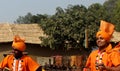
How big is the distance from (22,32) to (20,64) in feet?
107

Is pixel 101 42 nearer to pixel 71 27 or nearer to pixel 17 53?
pixel 17 53

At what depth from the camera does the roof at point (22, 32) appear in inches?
1582

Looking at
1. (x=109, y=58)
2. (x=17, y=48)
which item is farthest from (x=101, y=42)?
(x=17, y=48)

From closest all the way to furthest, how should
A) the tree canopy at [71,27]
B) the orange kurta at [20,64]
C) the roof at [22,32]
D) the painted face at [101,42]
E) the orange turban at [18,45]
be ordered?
the painted face at [101,42], the orange turban at [18,45], the orange kurta at [20,64], the tree canopy at [71,27], the roof at [22,32]

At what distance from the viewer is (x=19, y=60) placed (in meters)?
10.0

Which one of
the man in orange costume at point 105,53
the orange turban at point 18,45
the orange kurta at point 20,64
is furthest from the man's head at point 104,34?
the orange kurta at point 20,64

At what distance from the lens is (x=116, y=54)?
321 inches

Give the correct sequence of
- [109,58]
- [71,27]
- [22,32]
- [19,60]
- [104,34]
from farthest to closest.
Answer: [22,32] < [71,27] < [19,60] < [104,34] < [109,58]

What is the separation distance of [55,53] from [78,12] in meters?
4.38

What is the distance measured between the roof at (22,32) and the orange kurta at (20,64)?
95.6ft

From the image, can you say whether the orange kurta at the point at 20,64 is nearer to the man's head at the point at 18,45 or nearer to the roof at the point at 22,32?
the man's head at the point at 18,45

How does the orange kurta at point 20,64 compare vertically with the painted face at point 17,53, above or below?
below

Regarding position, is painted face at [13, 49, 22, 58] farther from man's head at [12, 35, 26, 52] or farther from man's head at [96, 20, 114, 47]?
man's head at [96, 20, 114, 47]

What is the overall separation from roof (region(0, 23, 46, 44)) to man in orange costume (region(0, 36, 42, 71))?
29245 millimetres
